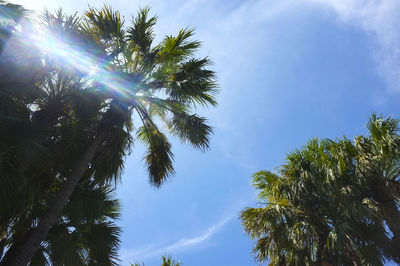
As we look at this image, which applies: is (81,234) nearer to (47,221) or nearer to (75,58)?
(47,221)

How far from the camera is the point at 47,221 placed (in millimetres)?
5445


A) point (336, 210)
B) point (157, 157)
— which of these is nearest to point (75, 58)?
point (157, 157)

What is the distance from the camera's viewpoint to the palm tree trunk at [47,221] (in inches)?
200

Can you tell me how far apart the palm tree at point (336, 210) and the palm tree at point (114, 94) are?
9.41 ft

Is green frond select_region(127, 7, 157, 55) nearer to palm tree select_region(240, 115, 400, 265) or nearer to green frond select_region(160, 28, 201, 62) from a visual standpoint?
green frond select_region(160, 28, 201, 62)

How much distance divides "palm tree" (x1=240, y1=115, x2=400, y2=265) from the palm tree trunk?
4.41m

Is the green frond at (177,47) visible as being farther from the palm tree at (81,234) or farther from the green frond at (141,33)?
the palm tree at (81,234)

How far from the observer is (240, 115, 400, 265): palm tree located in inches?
251

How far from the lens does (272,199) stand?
8.31 meters

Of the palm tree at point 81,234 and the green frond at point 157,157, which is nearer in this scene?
the palm tree at point 81,234

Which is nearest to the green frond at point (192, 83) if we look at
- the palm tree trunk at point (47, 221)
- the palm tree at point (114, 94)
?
the palm tree at point (114, 94)

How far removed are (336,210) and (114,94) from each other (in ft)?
21.9

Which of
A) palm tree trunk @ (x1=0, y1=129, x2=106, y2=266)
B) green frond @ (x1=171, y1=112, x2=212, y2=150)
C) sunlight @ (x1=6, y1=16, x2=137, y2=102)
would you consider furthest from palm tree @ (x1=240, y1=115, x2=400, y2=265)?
sunlight @ (x1=6, y1=16, x2=137, y2=102)

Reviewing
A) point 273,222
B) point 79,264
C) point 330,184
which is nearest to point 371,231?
point 330,184
